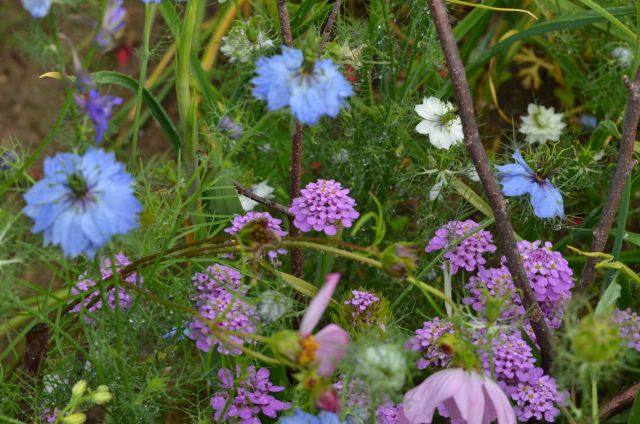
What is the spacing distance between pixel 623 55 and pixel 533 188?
1.64ft

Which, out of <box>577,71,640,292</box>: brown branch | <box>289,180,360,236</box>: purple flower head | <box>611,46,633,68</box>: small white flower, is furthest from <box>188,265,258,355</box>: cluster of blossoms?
<box>611,46,633,68</box>: small white flower

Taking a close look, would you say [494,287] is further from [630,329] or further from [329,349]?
[329,349]

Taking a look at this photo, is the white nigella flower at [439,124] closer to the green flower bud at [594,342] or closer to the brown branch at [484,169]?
the brown branch at [484,169]

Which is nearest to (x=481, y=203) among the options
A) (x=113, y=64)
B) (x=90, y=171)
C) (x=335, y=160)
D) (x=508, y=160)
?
(x=508, y=160)

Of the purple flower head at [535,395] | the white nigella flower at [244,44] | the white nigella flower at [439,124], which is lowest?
the purple flower head at [535,395]

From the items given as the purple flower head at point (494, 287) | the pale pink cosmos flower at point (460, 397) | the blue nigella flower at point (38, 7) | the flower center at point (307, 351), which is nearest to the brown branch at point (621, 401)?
the purple flower head at point (494, 287)

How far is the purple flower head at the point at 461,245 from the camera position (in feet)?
3.35

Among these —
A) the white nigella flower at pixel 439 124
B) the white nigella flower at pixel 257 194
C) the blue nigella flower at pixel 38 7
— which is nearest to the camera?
the blue nigella flower at pixel 38 7

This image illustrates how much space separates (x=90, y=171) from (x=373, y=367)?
0.92 ft

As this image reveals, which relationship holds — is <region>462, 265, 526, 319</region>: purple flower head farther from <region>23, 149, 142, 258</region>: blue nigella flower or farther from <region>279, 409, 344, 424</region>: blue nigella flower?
<region>23, 149, 142, 258</region>: blue nigella flower

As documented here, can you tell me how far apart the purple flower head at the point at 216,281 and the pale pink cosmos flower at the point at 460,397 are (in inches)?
9.6

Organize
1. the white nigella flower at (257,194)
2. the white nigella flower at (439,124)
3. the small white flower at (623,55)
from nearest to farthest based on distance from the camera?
the white nigella flower at (439,124), the white nigella flower at (257,194), the small white flower at (623,55)

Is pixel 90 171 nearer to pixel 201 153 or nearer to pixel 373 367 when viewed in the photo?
pixel 373 367

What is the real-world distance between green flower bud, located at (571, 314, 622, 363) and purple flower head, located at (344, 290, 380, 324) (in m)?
0.34
